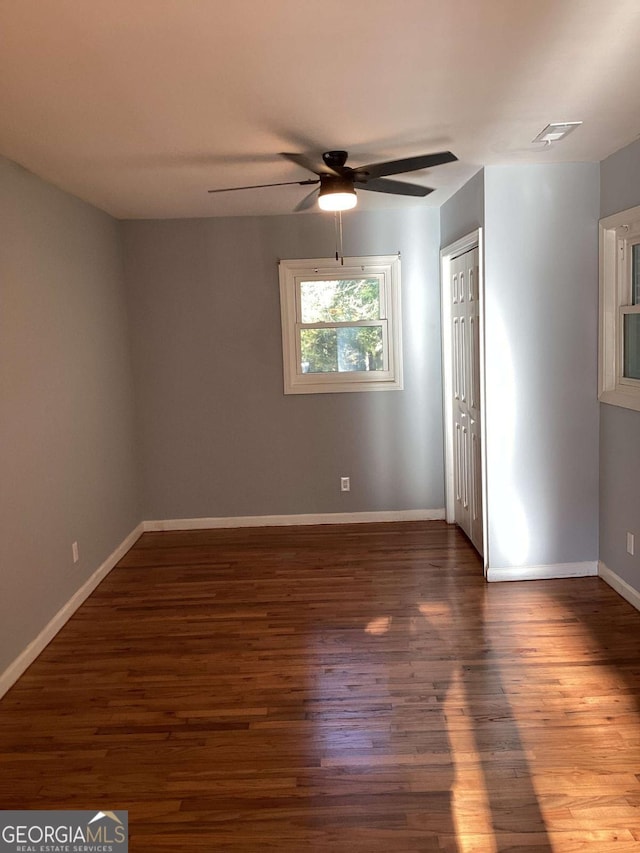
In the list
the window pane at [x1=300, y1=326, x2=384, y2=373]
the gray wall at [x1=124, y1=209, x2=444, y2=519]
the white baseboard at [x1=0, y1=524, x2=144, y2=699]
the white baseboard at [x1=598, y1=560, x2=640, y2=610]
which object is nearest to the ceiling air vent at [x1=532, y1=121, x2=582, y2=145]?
the gray wall at [x1=124, y1=209, x2=444, y2=519]

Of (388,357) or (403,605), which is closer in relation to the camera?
(403,605)

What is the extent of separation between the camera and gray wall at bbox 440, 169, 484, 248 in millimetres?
4246

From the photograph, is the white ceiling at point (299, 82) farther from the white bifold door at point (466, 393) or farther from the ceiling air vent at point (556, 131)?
the white bifold door at point (466, 393)

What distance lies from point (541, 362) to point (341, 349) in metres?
1.85

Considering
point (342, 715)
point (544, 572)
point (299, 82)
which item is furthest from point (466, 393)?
point (299, 82)

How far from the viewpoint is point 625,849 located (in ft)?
7.18

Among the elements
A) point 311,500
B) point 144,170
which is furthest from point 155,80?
point 311,500

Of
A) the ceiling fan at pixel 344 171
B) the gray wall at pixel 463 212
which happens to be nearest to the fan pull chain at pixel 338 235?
the gray wall at pixel 463 212

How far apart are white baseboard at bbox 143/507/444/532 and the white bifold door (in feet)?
1.18

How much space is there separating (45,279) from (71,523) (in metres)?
1.43

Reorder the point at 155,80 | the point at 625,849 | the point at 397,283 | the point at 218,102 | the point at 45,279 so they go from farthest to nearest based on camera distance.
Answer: the point at 397,283, the point at 45,279, the point at 218,102, the point at 155,80, the point at 625,849

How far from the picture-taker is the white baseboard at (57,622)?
3352 millimetres

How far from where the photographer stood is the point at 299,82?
2.54 meters

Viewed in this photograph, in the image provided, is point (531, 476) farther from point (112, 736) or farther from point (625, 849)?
point (112, 736)
